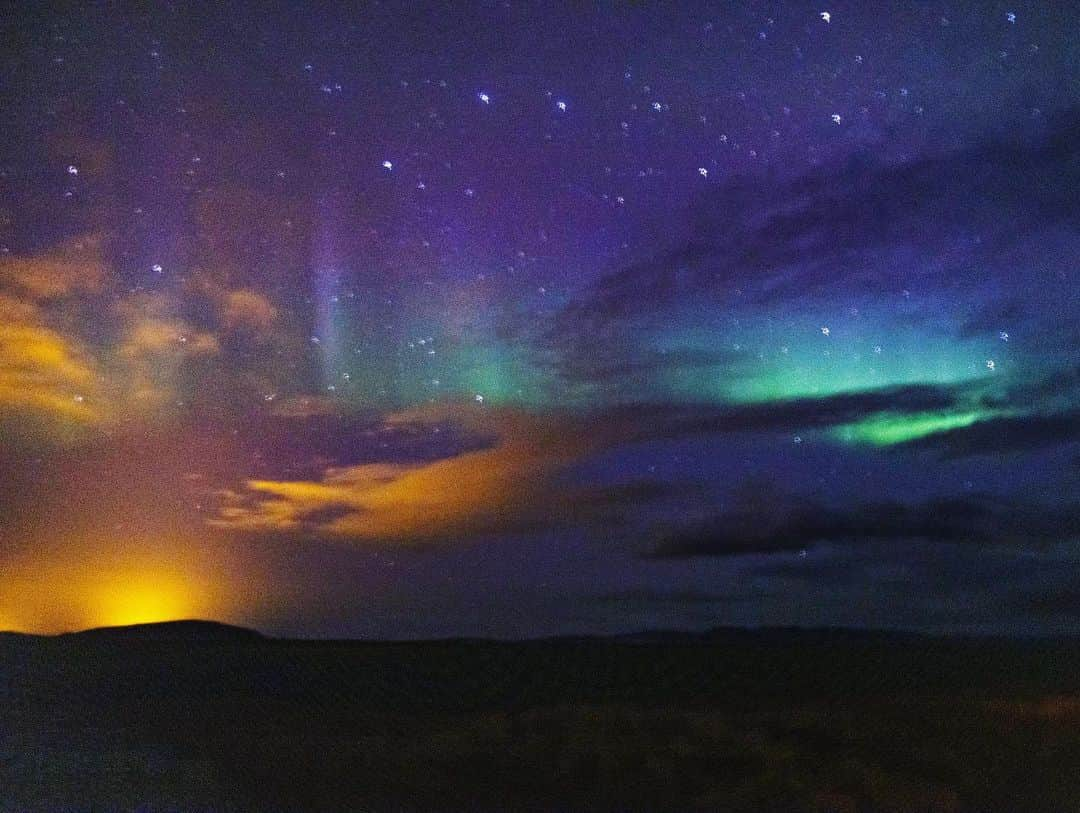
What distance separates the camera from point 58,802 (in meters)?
9.52

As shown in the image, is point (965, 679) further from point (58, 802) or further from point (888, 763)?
point (58, 802)

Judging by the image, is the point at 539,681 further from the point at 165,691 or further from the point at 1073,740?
the point at 1073,740

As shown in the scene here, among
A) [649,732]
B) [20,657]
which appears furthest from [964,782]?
[20,657]

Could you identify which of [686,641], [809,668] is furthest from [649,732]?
[686,641]

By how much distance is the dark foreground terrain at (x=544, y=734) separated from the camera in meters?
10.9

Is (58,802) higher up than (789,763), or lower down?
higher up

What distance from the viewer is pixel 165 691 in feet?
72.7

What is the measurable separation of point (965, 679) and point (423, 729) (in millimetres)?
12525

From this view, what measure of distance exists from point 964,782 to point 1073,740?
3.69 meters

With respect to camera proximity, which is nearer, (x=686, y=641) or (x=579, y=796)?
(x=579, y=796)

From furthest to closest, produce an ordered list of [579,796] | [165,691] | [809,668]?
[809,668] → [165,691] → [579,796]

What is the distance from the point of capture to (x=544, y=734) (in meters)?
14.9

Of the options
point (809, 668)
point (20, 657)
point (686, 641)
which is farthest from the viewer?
point (686, 641)

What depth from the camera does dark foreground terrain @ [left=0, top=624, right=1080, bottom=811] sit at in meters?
10.9
